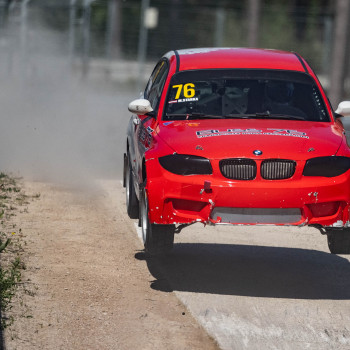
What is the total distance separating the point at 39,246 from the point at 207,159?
8.85 ft

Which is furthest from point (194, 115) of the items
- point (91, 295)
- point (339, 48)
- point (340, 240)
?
point (339, 48)

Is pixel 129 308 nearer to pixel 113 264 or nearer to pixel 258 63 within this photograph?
pixel 113 264

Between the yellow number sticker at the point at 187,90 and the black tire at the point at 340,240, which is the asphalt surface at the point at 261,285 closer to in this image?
the black tire at the point at 340,240

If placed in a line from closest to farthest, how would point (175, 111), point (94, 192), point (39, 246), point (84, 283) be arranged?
1. point (84, 283)
2. point (175, 111)
3. point (39, 246)
4. point (94, 192)

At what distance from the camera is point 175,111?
9344 mm

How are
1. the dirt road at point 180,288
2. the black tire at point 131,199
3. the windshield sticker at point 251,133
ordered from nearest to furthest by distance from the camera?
the dirt road at point 180,288 → the windshield sticker at point 251,133 → the black tire at point 131,199

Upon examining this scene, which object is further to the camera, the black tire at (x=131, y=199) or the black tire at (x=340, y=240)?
the black tire at (x=131, y=199)

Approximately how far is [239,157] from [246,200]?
0.35 metres

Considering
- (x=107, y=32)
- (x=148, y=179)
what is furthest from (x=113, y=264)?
(x=107, y=32)

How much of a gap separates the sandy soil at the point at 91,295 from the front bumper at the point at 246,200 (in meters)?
0.77

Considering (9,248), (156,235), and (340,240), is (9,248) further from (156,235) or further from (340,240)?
(340,240)

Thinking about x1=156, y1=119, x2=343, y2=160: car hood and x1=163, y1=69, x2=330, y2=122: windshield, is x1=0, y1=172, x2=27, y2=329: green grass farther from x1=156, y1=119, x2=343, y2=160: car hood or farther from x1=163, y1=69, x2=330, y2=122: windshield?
x1=163, y1=69, x2=330, y2=122: windshield

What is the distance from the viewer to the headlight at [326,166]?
26.8ft

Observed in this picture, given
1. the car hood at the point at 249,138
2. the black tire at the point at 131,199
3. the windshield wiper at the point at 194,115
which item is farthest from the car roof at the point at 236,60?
the black tire at the point at 131,199
